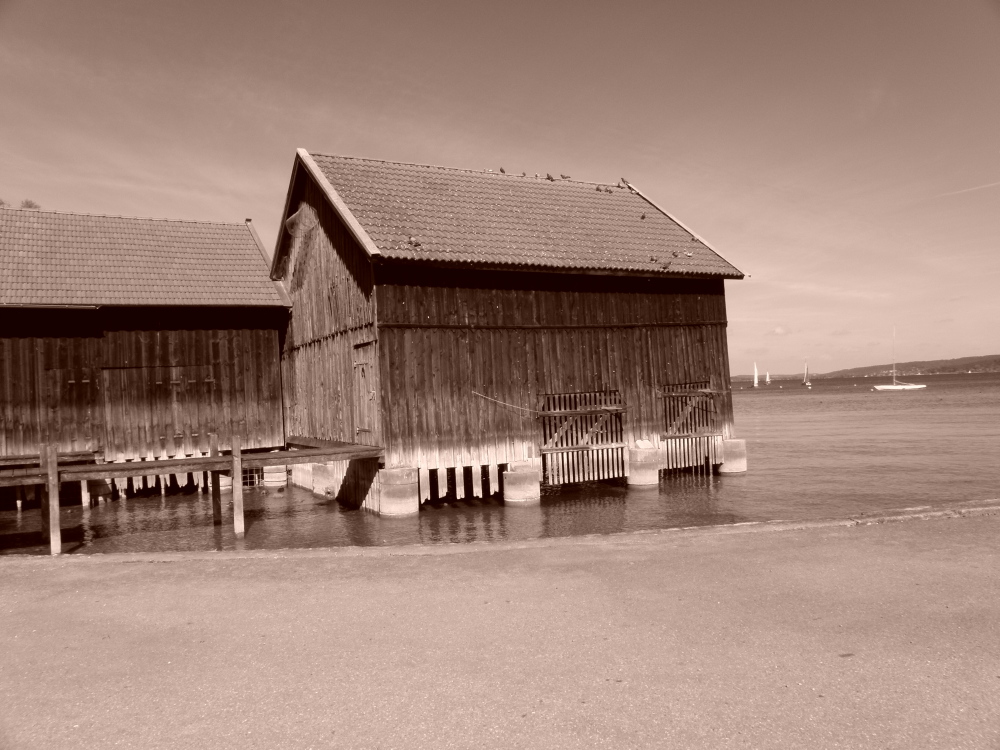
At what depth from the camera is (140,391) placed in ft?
64.1

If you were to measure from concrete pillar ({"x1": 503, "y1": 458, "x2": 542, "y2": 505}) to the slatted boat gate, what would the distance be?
3942mm

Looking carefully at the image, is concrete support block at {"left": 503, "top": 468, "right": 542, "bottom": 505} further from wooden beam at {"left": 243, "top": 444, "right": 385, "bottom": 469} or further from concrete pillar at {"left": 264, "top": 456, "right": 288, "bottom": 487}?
concrete pillar at {"left": 264, "top": 456, "right": 288, "bottom": 487}

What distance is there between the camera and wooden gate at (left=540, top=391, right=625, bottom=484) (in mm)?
18078

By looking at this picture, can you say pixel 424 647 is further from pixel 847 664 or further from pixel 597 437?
pixel 597 437

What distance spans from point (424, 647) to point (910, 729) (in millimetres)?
3840

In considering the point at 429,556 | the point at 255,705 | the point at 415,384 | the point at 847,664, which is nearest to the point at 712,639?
the point at 847,664

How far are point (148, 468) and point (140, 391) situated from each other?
21.9ft

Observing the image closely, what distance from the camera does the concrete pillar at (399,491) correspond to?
52.0ft

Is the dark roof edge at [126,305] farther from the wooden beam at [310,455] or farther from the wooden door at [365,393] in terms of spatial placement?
the wooden beam at [310,455]

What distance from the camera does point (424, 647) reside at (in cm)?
683

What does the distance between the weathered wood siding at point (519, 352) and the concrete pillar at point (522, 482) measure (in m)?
0.24

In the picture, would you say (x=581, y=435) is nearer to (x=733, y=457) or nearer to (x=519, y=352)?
(x=519, y=352)

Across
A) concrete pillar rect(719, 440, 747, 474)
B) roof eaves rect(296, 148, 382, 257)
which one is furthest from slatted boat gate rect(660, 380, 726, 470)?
roof eaves rect(296, 148, 382, 257)

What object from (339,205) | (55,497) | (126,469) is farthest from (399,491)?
(339,205)
